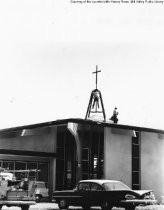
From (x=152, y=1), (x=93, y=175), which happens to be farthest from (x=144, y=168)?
(x=152, y=1)

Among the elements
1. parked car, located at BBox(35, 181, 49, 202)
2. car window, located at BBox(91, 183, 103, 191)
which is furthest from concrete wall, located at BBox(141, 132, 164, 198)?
car window, located at BBox(91, 183, 103, 191)

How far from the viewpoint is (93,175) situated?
2770 cm

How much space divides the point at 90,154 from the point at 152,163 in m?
4.33

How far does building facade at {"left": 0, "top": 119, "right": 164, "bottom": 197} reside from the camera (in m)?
27.5

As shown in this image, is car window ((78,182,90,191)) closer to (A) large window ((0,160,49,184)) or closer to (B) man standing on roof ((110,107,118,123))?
(A) large window ((0,160,49,184))

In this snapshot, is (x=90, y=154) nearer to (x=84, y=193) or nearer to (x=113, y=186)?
(x=84, y=193)

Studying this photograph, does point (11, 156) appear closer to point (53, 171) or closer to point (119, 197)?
point (53, 171)

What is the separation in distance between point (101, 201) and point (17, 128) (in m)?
14.0

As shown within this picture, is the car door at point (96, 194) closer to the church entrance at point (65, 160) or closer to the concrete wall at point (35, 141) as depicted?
the church entrance at point (65, 160)

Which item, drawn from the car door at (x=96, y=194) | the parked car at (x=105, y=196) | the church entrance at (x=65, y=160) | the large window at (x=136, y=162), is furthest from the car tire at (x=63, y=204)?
the large window at (x=136, y=162)

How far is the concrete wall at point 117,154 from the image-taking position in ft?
89.5

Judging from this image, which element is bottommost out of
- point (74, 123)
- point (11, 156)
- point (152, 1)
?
point (11, 156)

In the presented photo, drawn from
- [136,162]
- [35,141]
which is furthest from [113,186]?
[35,141]

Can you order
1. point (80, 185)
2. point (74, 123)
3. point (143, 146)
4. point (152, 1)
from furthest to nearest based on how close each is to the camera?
point (143, 146)
point (74, 123)
point (80, 185)
point (152, 1)
